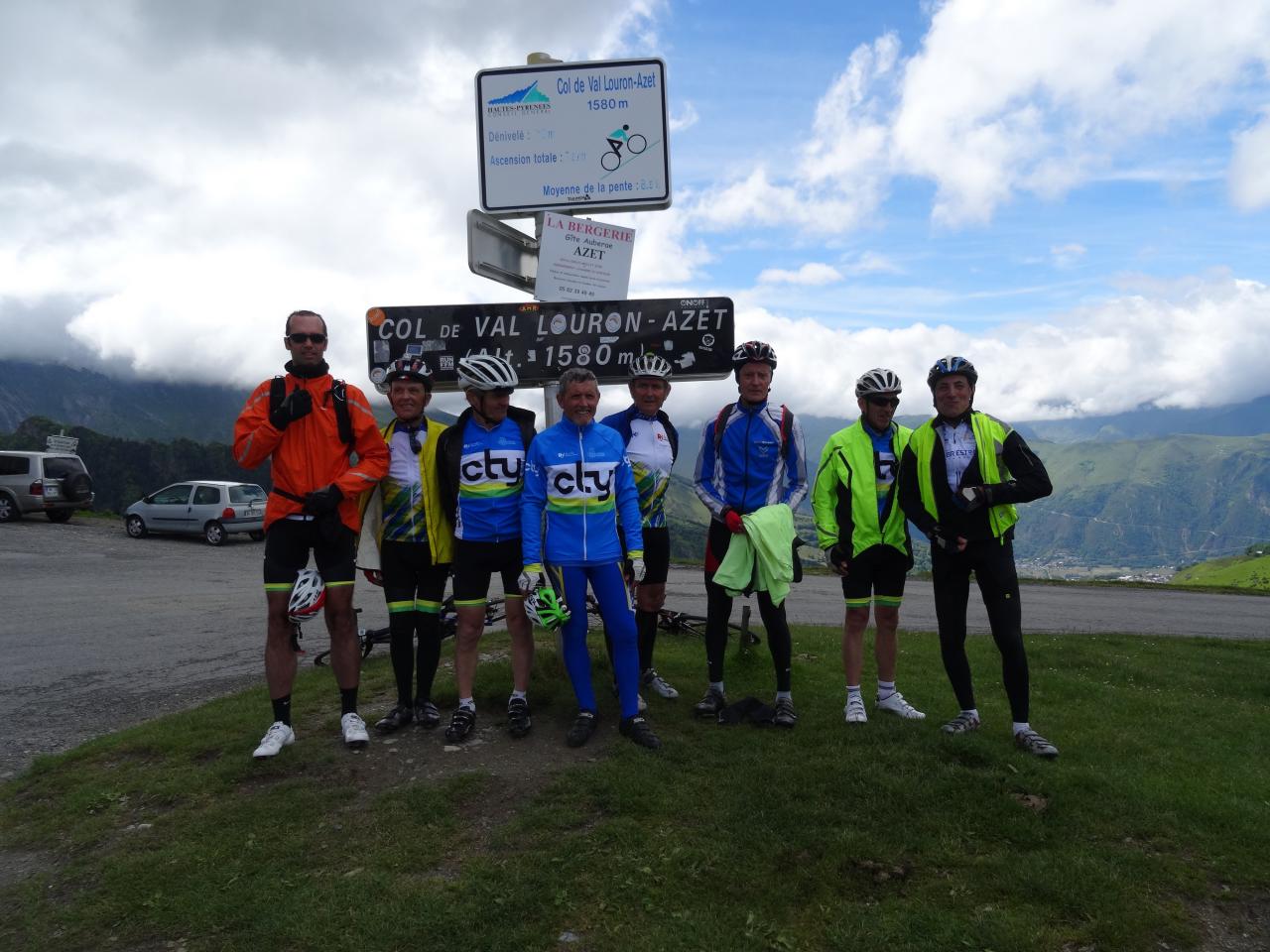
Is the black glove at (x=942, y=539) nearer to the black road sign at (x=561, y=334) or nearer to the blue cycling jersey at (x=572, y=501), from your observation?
the blue cycling jersey at (x=572, y=501)

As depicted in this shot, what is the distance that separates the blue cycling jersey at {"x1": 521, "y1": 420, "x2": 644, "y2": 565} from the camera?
5.31 metres

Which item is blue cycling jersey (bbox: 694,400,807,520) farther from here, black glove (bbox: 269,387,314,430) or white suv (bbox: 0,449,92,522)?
white suv (bbox: 0,449,92,522)

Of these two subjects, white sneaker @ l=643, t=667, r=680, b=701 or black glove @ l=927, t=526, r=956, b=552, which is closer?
black glove @ l=927, t=526, r=956, b=552

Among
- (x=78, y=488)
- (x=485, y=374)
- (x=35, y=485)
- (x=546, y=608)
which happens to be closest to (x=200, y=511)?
(x=78, y=488)

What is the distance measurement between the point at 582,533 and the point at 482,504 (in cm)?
73

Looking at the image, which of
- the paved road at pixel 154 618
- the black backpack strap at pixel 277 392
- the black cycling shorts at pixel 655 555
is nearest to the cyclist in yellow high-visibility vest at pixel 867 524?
the black cycling shorts at pixel 655 555

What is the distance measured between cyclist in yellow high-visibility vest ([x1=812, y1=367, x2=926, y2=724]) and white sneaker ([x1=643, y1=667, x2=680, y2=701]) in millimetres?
1400

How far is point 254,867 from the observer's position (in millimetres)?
3779

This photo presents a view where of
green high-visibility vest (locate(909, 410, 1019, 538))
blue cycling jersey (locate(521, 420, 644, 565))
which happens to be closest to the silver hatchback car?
blue cycling jersey (locate(521, 420, 644, 565))

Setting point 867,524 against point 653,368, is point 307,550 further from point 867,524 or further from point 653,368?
point 867,524

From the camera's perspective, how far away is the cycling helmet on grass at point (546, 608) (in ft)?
16.6

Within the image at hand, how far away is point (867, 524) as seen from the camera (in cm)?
564

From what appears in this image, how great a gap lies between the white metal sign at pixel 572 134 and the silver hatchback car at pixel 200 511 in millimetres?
22083

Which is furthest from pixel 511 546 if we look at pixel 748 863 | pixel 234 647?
pixel 234 647
